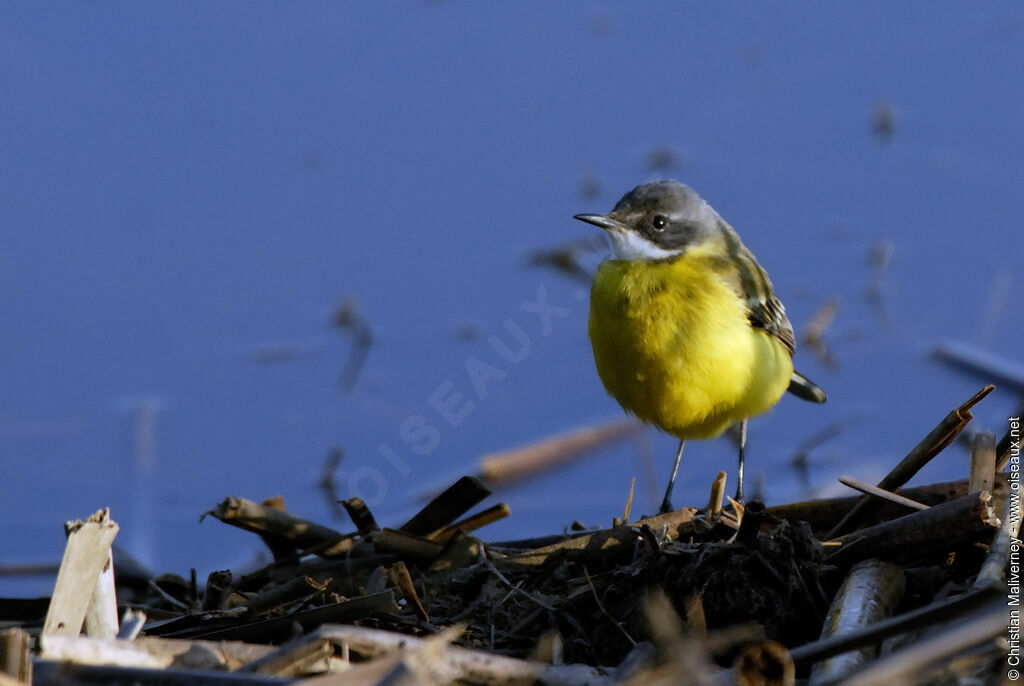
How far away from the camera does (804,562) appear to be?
4305 mm

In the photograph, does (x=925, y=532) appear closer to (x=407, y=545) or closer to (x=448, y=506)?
(x=448, y=506)

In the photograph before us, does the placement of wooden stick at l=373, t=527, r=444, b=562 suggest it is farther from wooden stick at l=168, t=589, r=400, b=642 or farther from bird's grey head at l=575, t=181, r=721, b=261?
bird's grey head at l=575, t=181, r=721, b=261

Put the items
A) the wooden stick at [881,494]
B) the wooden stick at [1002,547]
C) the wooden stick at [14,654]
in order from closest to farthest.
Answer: the wooden stick at [14,654] < the wooden stick at [1002,547] < the wooden stick at [881,494]

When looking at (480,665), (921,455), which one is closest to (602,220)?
(921,455)

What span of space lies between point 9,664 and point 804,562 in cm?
252

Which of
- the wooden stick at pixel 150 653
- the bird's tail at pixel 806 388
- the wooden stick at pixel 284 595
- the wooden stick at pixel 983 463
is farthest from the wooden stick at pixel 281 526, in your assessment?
the bird's tail at pixel 806 388

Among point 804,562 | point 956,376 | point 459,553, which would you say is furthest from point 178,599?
point 956,376

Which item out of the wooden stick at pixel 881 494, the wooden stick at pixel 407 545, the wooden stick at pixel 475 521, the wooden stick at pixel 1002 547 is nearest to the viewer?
the wooden stick at pixel 1002 547

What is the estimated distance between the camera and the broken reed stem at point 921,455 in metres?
4.85

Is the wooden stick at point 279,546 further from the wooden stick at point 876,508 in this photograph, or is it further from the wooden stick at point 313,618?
the wooden stick at point 876,508

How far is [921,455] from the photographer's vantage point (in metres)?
4.99

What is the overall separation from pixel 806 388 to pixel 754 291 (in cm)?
103

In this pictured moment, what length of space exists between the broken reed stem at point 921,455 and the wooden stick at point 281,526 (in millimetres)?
2139

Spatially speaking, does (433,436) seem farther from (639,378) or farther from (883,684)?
(883,684)
